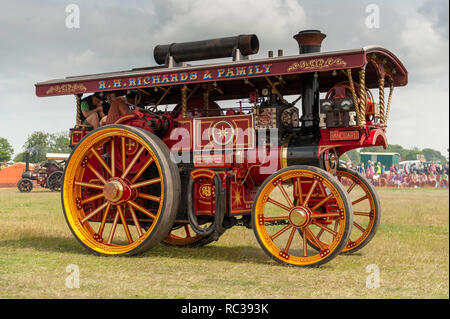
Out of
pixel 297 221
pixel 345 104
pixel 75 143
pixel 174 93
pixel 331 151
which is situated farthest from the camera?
pixel 174 93

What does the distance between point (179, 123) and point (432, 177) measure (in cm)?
2688

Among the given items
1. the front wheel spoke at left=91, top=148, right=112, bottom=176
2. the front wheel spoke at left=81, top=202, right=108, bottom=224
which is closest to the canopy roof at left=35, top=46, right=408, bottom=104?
the front wheel spoke at left=91, top=148, right=112, bottom=176

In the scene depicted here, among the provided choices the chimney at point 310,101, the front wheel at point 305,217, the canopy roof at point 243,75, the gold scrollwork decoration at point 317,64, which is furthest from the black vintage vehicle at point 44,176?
the gold scrollwork decoration at point 317,64

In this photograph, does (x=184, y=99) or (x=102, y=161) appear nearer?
(x=102, y=161)

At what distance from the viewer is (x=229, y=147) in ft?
25.8

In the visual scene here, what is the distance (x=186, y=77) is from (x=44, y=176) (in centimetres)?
2252

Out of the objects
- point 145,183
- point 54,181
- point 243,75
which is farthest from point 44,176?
point 243,75

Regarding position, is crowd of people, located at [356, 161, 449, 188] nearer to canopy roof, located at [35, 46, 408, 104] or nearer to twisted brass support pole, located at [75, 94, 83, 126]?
canopy roof, located at [35, 46, 408, 104]

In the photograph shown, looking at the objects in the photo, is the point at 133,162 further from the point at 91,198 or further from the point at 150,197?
the point at 91,198

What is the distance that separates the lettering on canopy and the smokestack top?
2.96 feet

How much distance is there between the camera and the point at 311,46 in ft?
25.9

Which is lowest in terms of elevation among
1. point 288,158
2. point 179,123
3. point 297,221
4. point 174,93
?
point 297,221

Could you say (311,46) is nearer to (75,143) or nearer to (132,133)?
(132,133)
